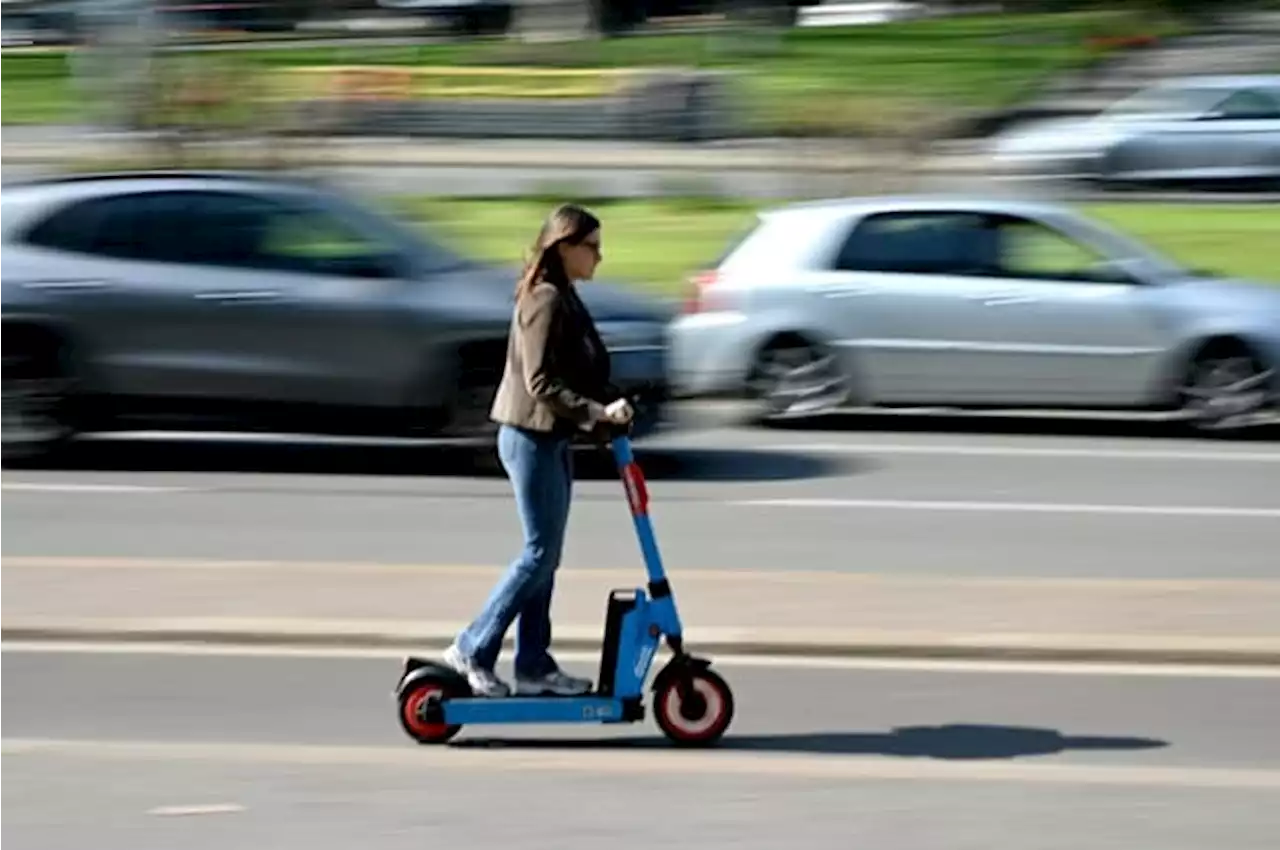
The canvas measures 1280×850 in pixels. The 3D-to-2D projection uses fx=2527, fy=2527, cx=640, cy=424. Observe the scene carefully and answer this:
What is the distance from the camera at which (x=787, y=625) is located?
8.88 m

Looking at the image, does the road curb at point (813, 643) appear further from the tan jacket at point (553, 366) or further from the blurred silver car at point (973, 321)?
the blurred silver car at point (973, 321)

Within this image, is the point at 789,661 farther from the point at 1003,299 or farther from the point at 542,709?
the point at 1003,299

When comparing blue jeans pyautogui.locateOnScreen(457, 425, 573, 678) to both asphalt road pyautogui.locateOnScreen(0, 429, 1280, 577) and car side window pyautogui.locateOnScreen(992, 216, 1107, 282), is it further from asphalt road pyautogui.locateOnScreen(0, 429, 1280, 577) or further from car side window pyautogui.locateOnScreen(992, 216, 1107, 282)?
car side window pyautogui.locateOnScreen(992, 216, 1107, 282)

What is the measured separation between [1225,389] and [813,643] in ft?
23.7

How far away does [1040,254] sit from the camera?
15.6 metres

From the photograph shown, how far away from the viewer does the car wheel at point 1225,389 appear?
15.1 meters

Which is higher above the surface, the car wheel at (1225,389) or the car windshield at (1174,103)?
the car windshield at (1174,103)

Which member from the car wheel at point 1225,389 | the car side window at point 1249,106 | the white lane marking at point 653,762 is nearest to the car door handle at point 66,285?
the white lane marking at point 653,762

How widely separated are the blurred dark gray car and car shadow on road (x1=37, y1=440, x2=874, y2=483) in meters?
0.28

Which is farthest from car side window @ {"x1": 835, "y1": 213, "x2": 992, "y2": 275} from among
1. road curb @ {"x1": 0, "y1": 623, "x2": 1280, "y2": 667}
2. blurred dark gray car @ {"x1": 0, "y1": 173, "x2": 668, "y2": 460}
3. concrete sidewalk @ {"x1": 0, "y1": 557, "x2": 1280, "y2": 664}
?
road curb @ {"x1": 0, "y1": 623, "x2": 1280, "y2": 667}

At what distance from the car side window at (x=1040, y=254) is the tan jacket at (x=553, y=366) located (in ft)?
28.8

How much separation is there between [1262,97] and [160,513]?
18.6 meters

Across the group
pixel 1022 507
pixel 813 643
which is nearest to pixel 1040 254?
pixel 1022 507

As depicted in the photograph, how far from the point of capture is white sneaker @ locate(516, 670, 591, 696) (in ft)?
24.0
